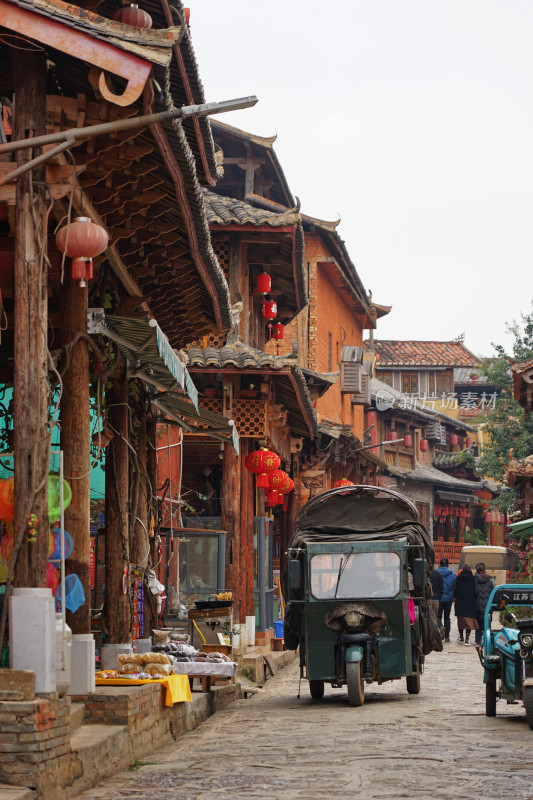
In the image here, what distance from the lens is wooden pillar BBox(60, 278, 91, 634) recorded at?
9.59 metres

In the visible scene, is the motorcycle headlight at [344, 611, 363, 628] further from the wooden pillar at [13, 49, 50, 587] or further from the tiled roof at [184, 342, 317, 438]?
the wooden pillar at [13, 49, 50, 587]

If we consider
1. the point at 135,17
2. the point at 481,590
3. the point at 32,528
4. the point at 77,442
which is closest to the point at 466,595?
the point at 481,590

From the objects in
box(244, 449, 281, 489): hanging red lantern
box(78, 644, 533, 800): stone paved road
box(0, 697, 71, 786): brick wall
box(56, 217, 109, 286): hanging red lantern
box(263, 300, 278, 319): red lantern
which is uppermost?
box(263, 300, 278, 319): red lantern

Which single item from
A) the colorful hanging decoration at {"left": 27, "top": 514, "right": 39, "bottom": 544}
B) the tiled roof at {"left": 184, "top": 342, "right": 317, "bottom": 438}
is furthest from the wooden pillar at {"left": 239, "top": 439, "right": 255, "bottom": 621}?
the colorful hanging decoration at {"left": 27, "top": 514, "right": 39, "bottom": 544}

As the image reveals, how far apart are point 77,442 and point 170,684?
2953 mm

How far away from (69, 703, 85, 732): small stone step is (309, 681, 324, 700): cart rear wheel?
621 centimetres

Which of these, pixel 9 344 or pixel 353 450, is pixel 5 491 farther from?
pixel 353 450

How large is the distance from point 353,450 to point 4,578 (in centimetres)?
2652

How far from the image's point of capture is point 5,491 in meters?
8.86

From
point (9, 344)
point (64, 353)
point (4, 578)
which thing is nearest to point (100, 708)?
point (4, 578)

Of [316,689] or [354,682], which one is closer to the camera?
[354,682]

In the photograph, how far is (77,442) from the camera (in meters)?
9.82

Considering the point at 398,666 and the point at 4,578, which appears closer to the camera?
the point at 4,578

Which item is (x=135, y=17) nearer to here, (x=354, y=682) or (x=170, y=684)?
(x=170, y=684)
